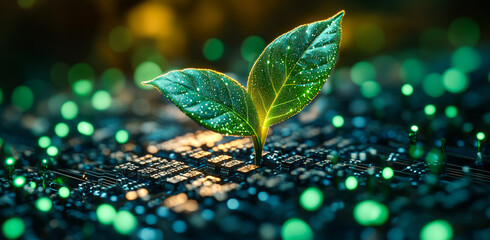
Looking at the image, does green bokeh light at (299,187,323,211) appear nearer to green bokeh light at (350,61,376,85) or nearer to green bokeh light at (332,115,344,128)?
green bokeh light at (332,115,344,128)

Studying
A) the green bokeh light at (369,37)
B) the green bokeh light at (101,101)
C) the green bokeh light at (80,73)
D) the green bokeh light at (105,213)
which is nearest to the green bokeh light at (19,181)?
the green bokeh light at (105,213)

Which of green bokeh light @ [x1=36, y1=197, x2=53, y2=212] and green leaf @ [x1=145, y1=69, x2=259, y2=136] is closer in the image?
green bokeh light @ [x1=36, y1=197, x2=53, y2=212]

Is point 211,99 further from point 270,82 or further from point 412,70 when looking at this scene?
point 412,70

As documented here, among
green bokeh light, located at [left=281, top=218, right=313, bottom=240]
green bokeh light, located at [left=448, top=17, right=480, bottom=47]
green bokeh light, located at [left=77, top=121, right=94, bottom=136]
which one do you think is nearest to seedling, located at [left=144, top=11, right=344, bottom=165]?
green bokeh light, located at [left=281, top=218, right=313, bottom=240]

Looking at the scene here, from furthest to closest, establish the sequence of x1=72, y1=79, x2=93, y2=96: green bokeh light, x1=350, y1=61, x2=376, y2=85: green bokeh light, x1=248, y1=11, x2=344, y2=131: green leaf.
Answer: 1. x1=350, y1=61, x2=376, y2=85: green bokeh light
2. x1=72, y1=79, x2=93, y2=96: green bokeh light
3. x1=248, y1=11, x2=344, y2=131: green leaf

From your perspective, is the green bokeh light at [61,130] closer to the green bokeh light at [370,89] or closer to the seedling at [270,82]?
the seedling at [270,82]

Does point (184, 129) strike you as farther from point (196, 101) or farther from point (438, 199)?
point (438, 199)

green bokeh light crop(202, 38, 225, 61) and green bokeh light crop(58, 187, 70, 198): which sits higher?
green bokeh light crop(202, 38, 225, 61)
